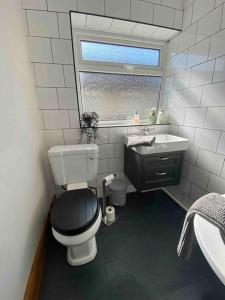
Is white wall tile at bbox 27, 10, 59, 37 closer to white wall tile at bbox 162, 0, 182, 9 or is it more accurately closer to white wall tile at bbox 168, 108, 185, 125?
white wall tile at bbox 162, 0, 182, 9

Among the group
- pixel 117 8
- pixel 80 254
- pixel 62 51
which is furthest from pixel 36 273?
pixel 117 8

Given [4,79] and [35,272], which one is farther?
[35,272]

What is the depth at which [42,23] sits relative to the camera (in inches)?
45.2

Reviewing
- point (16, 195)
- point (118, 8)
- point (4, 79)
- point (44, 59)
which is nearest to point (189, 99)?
point (118, 8)

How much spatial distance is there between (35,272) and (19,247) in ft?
0.98

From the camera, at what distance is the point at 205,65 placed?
1.19 m

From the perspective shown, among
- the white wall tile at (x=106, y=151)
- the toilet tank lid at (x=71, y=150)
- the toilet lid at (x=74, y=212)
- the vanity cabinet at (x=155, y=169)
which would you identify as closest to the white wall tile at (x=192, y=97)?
the vanity cabinet at (x=155, y=169)

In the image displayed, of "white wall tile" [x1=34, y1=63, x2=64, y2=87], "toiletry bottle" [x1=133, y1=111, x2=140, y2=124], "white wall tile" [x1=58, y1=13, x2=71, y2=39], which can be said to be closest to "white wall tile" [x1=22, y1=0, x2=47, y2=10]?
"white wall tile" [x1=58, y1=13, x2=71, y2=39]

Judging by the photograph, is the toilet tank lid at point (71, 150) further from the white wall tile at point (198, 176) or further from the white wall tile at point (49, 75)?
the white wall tile at point (198, 176)

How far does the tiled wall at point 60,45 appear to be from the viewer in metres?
1.15

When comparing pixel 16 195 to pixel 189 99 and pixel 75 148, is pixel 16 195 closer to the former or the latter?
pixel 75 148

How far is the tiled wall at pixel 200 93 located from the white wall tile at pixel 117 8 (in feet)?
1.87

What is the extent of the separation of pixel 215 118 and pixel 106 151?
3.39 feet

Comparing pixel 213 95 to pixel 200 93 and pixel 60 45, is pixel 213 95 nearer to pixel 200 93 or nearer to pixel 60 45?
pixel 200 93
